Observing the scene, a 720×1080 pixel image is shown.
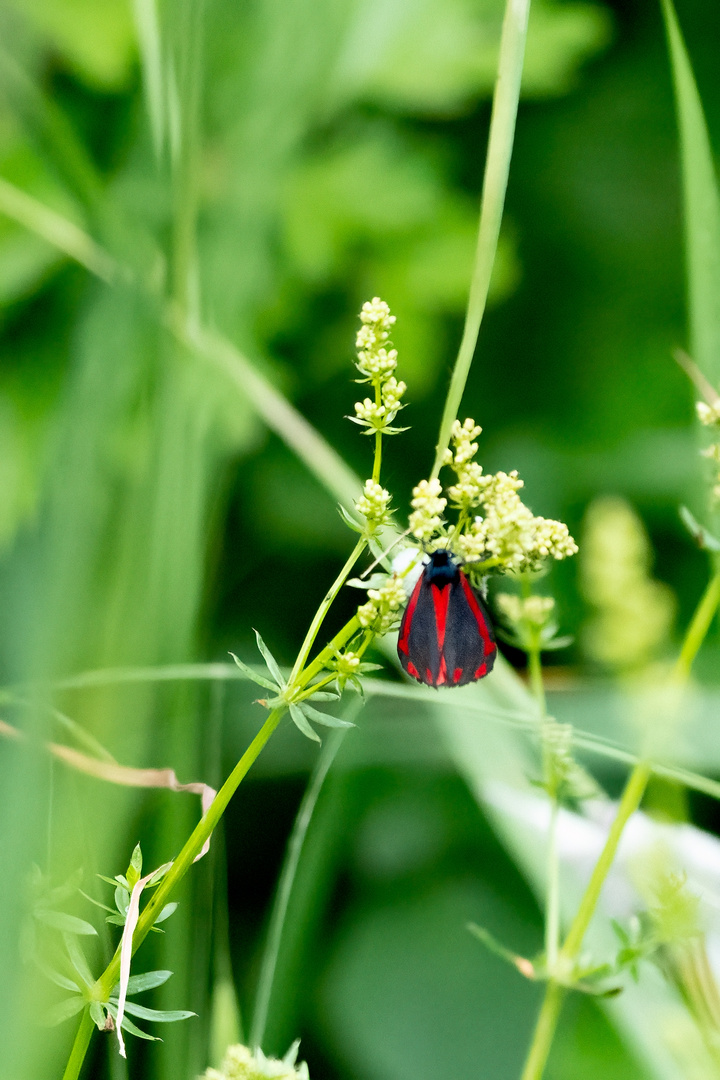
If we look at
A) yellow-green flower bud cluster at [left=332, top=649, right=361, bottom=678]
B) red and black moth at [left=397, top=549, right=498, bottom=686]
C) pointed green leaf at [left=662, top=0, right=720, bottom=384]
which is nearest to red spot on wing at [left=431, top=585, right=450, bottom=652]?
red and black moth at [left=397, top=549, right=498, bottom=686]

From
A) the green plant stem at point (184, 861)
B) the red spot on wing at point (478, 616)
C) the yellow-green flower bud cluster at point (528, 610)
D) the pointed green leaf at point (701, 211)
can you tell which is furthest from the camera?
the pointed green leaf at point (701, 211)

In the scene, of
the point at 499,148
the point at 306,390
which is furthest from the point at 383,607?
the point at 306,390

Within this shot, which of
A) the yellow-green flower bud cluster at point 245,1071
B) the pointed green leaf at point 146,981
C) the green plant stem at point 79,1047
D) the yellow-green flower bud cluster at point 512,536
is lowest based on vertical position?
the yellow-green flower bud cluster at point 245,1071

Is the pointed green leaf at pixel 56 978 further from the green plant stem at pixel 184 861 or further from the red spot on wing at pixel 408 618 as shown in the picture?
A: the red spot on wing at pixel 408 618

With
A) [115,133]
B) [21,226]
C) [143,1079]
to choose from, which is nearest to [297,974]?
[143,1079]

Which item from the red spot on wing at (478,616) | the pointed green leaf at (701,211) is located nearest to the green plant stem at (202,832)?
the red spot on wing at (478,616)

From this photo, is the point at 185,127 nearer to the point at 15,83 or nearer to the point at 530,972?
A: the point at 15,83
